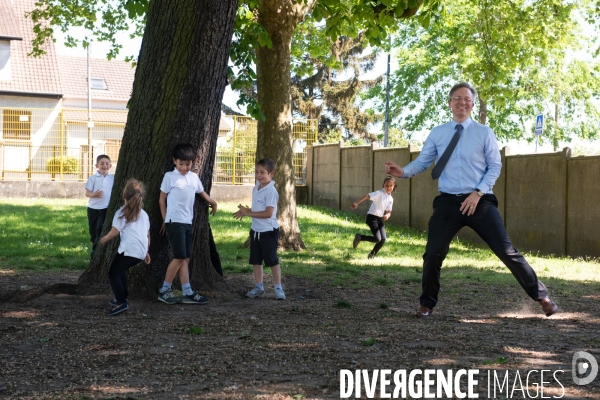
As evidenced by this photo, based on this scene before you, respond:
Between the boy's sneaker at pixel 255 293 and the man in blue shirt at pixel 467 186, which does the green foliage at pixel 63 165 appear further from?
the man in blue shirt at pixel 467 186

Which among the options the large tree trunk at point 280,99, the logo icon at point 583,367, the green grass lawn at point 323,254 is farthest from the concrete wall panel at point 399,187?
the logo icon at point 583,367

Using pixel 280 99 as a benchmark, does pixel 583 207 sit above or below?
below

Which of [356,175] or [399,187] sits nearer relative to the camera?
[399,187]

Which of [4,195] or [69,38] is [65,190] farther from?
[69,38]

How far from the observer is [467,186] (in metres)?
7.23

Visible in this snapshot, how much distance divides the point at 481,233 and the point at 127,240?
3159 mm

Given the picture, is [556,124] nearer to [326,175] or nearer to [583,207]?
[326,175]

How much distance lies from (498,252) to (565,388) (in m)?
2.59

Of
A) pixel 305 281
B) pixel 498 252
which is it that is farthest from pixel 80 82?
pixel 498 252

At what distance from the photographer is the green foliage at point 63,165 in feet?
91.8

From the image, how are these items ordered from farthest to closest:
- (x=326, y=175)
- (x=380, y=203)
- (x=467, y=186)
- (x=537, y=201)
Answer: (x=326, y=175) < (x=537, y=201) < (x=380, y=203) < (x=467, y=186)

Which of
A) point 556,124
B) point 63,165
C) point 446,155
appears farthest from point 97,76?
point 446,155

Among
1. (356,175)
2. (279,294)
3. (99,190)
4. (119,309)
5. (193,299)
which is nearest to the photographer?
(119,309)

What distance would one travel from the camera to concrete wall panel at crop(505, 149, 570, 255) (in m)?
16.4
